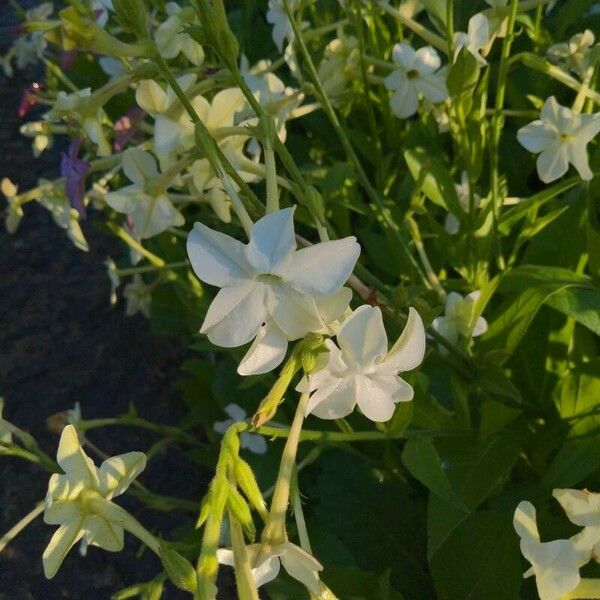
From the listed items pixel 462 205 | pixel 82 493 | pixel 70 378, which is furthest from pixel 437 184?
pixel 70 378

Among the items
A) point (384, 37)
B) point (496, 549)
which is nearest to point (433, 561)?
point (496, 549)

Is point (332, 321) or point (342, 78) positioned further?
point (342, 78)

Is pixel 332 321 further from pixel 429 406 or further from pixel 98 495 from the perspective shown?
pixel 429 406

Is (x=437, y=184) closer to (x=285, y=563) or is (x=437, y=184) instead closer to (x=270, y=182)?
(x=270, y=182)

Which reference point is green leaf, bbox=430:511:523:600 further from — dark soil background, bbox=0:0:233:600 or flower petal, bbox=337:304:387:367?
dark soil background, bbox=0:0:233:600

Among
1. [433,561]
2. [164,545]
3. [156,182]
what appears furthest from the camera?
[433,561]

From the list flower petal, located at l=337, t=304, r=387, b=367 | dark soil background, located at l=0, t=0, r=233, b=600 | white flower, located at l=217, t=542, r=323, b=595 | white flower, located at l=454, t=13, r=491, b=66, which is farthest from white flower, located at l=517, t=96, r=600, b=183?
dark soil background, located at l=0, t=0, r=233, b=600
